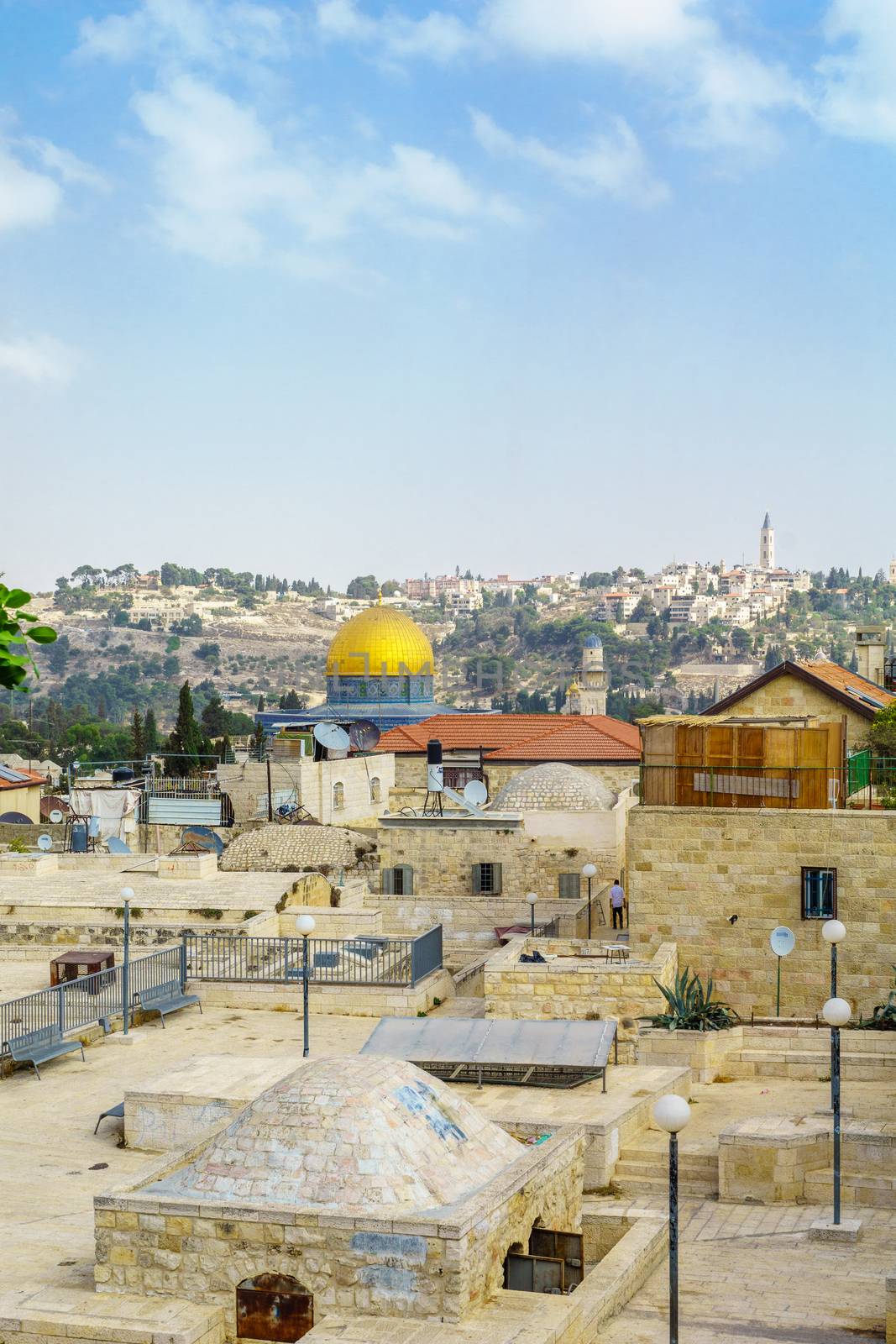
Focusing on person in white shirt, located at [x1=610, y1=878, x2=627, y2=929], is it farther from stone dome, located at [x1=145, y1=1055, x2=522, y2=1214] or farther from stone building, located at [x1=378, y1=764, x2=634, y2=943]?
stone dome, located at [x1=145, y1=1055, x2=522, y2=1214]

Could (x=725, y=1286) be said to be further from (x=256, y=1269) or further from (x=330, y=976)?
(x=330, y=976)

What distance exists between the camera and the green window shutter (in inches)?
1240

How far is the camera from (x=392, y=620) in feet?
246

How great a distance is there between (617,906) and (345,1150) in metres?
18.1

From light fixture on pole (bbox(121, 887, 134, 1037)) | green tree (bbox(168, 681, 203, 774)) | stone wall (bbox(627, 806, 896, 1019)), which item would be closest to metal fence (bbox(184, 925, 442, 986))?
light fixture on pole (bbox(121, 887, 134, 1037))

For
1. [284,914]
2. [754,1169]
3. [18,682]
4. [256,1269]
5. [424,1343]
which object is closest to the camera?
[18,682]

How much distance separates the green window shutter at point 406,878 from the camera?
31.5 metres

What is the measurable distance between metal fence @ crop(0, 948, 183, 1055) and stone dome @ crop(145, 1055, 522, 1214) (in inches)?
321

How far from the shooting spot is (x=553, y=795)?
1321 inches

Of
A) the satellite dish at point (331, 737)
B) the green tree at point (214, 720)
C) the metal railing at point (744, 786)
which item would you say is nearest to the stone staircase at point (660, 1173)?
the metal railing at point (744, 786)

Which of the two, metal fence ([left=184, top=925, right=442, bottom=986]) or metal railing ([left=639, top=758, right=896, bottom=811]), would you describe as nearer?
metal railing ([left=639, top=758, right=896, bottom=811])

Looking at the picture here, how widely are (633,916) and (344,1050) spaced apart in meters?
4.85

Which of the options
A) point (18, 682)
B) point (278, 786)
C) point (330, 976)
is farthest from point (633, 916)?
point (278, 786)

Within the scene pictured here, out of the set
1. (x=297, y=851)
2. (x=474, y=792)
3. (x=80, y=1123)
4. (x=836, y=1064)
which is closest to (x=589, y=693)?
(x=474, y=792)
